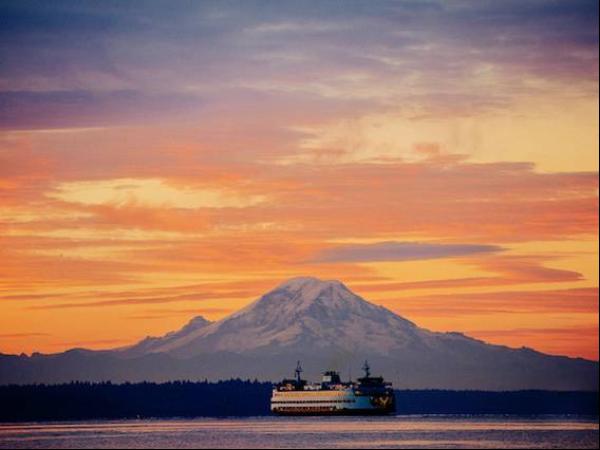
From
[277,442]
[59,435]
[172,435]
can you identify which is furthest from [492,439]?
[59,435]

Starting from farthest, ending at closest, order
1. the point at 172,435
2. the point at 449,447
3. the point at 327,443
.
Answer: the point at 172,435
the point at 327,443
the point at 449,447

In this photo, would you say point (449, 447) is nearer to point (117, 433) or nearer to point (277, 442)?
point (277, 442)

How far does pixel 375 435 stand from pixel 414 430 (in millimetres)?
20334

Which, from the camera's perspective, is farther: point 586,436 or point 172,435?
point 172,435

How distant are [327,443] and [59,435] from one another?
4183cm

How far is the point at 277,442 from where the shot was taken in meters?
151

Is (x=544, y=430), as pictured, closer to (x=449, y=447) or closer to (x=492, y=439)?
(x=492, y=439)

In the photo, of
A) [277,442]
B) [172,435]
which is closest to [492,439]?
[277,442]

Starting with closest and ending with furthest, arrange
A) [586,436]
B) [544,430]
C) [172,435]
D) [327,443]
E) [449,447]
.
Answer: [449,447]
[327,443]
[586,436]
[172,435]
[544,430]

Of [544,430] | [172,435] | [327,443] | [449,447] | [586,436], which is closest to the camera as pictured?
[449,447]

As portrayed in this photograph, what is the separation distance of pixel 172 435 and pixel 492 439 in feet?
129

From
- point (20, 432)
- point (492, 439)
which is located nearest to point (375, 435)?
point (492, 439)

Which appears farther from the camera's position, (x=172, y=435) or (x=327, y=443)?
(x=172, y=435)

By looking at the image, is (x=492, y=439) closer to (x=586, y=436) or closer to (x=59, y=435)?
(x=586, y=436)
